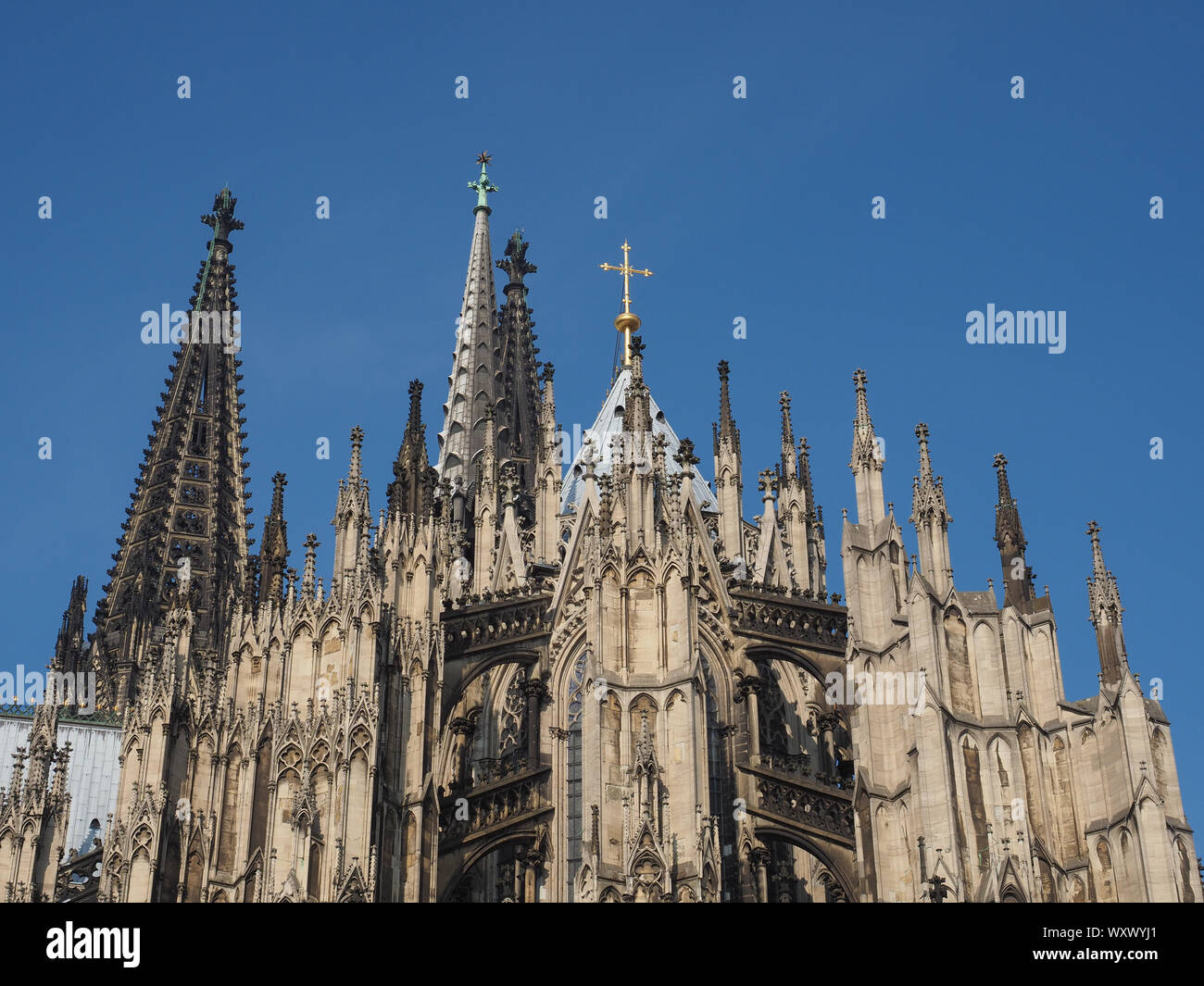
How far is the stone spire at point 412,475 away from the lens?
157 feet

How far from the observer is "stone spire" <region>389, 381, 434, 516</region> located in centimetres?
4797

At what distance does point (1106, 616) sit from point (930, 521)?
4.69m

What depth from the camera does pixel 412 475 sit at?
48750 millimetres

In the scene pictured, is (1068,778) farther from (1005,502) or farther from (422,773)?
(422,773)

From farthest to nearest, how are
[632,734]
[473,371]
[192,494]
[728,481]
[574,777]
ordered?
[192,494], [473,371], [728,481], [574,777], [632,734]

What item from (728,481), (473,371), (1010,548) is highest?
(473,371)

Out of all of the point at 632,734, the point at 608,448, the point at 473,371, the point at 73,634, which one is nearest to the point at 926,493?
the point at 632,734

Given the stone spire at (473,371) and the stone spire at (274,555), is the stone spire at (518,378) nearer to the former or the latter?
the stone spire at (473,371)

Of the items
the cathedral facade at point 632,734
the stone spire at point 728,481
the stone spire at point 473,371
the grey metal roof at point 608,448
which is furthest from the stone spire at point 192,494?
the cathedral facade at point 632,734

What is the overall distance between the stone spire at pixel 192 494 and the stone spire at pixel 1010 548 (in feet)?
135

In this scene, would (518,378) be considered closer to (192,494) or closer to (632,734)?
(192,494)
